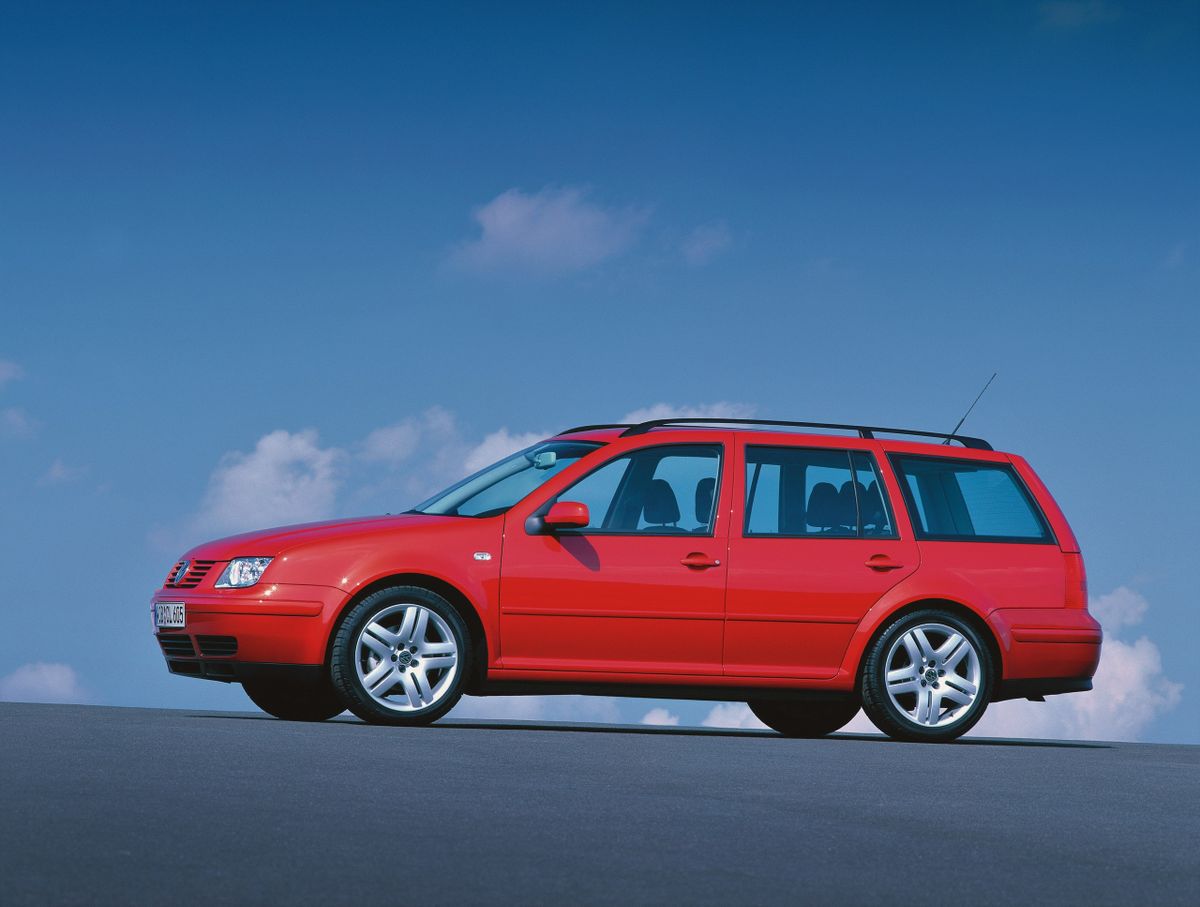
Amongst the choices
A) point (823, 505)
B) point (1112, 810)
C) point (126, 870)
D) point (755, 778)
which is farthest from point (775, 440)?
point (126, 870)

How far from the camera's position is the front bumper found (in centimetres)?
1050

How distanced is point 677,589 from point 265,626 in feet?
8.18

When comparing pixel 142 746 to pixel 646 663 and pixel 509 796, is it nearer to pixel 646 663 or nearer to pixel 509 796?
pixel 509 796

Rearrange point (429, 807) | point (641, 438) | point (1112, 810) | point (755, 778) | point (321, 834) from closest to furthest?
point (321, 834) → point (429, 807) → point (1112, 810) → point (755, 778) → point (641, 438)

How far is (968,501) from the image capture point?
12.1 m

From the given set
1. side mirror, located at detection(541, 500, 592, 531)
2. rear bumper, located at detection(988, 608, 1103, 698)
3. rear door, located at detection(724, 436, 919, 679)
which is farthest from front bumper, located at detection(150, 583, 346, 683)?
rear bumper, located at detection(988, 608, 1103, 698)

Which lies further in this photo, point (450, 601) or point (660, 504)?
point (660, 504)

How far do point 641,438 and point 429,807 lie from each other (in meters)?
5.08

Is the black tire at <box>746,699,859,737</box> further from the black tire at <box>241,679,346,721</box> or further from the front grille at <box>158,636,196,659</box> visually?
the front grille at <box>158,636,196,659</box>

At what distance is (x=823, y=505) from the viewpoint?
11.7 metres

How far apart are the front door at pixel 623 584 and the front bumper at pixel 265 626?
1.08 m

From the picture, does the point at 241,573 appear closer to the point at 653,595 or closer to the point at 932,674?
the point at 653,595

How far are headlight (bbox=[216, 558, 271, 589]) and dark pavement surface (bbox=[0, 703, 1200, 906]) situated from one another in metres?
0.90

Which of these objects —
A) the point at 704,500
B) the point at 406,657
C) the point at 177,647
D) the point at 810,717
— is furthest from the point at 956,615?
the point at 177,647
